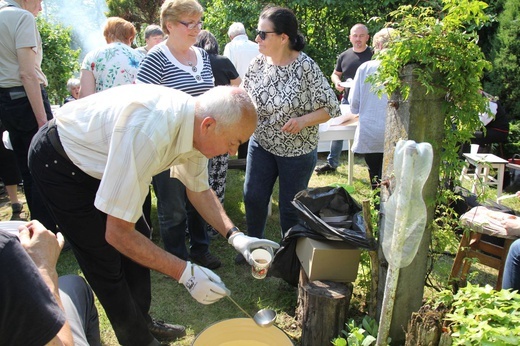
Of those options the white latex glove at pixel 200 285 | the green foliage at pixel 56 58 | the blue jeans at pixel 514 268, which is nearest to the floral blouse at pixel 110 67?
the white latex glove at pixel 200 285

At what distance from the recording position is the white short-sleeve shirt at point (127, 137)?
1526 millimetres

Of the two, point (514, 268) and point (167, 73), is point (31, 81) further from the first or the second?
point (514, 268)

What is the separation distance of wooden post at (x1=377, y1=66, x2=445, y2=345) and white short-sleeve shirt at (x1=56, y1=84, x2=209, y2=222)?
0.97m

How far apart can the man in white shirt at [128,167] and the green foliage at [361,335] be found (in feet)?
1.94

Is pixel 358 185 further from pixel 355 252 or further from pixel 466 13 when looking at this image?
pixel 466 13

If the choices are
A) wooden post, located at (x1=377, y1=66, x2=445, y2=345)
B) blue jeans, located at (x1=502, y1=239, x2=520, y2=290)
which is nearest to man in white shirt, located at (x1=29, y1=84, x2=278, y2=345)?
wooden post, located at (x1=377, y1=66, x2=445, y2=345)

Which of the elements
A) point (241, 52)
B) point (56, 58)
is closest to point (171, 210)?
point (241, 52)

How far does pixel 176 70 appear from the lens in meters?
2.80

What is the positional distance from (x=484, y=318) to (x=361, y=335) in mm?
575

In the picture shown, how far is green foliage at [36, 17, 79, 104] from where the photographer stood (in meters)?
6.54

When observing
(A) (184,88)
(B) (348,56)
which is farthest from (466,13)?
(B) (348,56)

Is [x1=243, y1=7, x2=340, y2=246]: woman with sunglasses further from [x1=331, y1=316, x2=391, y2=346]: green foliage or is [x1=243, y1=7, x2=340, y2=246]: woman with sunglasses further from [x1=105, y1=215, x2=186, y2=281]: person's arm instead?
[x1=105, y1=215, x2=186, y2=281]: person's arm

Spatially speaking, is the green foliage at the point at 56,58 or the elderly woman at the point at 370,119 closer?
the elderly woman at the point at 370,119

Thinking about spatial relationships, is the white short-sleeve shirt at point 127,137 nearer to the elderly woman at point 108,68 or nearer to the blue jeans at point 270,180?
the blue jeans at point 270,180
